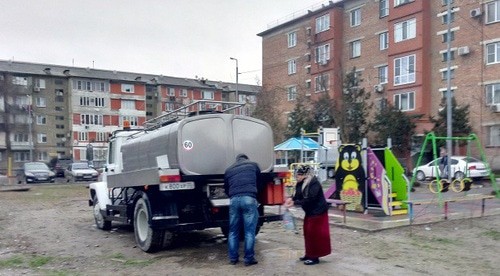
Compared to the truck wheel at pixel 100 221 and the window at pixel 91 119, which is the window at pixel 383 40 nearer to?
the truck wheel at pixel 100 221

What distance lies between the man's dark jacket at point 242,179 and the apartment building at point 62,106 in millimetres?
61812

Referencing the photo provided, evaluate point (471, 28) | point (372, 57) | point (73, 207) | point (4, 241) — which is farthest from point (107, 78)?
point (4, 241)

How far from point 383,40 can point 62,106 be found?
52.2 metres

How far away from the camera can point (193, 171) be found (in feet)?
30.0

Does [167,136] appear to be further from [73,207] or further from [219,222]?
[73,207]

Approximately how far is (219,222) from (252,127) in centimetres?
189

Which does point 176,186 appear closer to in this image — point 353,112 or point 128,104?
point 353,112

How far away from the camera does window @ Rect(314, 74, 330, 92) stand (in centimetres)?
4491

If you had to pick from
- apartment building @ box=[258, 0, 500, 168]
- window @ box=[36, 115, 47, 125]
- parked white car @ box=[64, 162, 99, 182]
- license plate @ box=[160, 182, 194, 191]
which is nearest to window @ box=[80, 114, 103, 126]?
window @ box=[36, 115, 47, 125]

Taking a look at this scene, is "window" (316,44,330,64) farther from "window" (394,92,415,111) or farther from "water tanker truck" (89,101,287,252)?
"water tanker truck" (89,101,287,252)

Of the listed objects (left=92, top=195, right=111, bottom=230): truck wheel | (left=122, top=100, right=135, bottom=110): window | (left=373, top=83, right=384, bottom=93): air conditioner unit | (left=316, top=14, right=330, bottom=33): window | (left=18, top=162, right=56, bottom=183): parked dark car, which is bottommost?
(left=18, top=162, right=56, bottom=183): parked dark car

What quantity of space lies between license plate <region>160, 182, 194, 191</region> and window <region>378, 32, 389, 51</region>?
122 feet

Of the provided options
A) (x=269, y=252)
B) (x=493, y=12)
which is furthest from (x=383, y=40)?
(x=269, y=252)

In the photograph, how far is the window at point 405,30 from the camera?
39.8 m
